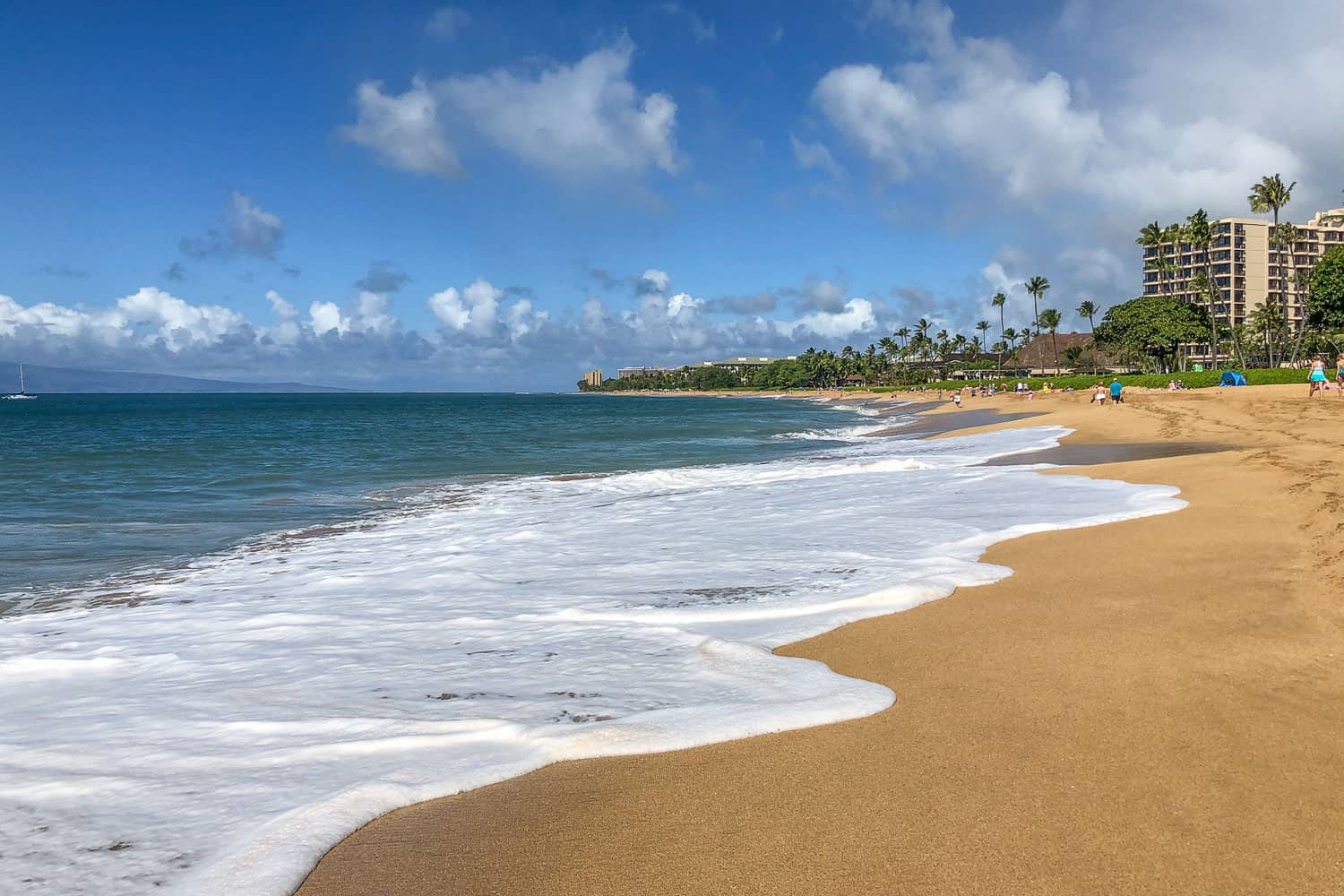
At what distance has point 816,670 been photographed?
17.6 ft

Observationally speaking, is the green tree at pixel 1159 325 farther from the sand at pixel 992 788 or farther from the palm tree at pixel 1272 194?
the sand at pixel 992 788

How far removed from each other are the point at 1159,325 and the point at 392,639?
87.4 metres

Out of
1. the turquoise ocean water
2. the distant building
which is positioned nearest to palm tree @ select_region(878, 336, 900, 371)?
the distant building

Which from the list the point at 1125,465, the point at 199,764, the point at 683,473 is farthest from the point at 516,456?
the point at 199,764

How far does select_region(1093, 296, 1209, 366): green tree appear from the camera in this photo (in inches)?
3083

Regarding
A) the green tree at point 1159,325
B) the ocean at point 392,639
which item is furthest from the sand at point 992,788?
the green tree at point 1159,325

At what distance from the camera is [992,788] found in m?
3.61

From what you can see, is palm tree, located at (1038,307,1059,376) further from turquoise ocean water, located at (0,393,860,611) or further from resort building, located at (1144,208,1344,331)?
turquoise ocean water, located at (0,393,860,611)

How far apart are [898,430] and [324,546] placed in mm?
31790

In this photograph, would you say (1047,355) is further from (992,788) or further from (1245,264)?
(992,788)

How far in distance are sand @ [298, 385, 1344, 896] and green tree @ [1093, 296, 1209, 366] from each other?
8376cm

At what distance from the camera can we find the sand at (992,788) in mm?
3045

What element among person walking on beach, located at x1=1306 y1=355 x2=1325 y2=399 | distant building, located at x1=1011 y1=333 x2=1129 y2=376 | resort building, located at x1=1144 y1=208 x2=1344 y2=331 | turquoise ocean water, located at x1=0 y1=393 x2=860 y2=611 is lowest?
turquoise ocean water, located at x1=0 y1=393 x2=860 y2=611

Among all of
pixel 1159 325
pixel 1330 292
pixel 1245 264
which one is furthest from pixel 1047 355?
pixel 1330 292
